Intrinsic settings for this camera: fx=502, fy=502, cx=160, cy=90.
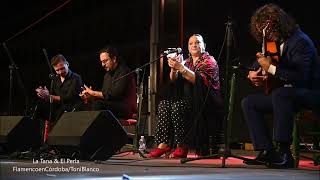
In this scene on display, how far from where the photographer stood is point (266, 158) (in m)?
2.96

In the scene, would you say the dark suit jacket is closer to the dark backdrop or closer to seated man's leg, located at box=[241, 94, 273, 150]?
seated man's leg, located at box=[241, 94, 273, 150]

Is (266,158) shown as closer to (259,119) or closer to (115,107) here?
(259,119)

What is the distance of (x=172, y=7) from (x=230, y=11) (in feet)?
2.28

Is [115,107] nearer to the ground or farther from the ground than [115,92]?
nearer to the ground

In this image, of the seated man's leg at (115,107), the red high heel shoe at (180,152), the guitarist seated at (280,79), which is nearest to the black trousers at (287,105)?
the guitarist seated at (280,79)

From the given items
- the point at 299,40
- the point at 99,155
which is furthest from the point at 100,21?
the point at 299,40

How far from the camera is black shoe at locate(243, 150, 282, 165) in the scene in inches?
114

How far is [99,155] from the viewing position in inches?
130

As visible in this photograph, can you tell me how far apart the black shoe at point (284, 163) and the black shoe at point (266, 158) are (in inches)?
0.9

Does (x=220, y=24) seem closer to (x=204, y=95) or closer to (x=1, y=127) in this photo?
(x=204, y=95)

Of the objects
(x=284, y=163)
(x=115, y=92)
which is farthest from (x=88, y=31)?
(x=284, y=163)

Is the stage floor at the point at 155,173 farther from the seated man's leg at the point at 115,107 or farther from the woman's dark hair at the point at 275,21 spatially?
the seated man's leg at the point at 115,107

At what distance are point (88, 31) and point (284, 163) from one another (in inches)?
178

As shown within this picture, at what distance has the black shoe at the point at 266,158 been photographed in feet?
9.51
